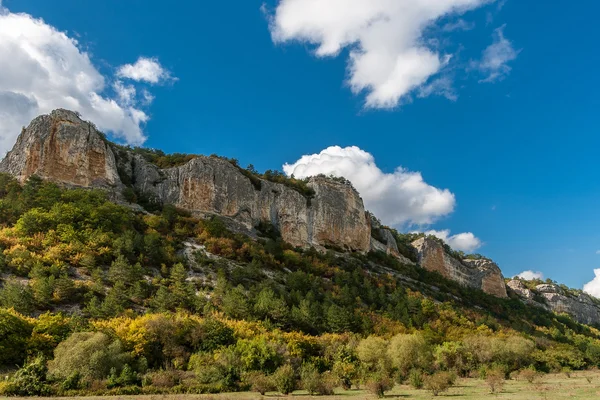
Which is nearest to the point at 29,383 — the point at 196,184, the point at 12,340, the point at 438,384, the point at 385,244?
the point at 12,340

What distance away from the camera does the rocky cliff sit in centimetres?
5119

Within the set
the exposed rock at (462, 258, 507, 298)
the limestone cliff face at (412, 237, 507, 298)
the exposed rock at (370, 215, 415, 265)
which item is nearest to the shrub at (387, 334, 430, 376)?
the exposed rock at (370, 215, 415, 265)

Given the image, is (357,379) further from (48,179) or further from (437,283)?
(437,283)

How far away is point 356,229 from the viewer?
72.8 meters

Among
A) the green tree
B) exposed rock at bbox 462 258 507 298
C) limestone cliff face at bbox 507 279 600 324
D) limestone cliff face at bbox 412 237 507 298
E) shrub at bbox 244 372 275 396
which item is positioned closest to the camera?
shrub at bbox 244 372 275 396

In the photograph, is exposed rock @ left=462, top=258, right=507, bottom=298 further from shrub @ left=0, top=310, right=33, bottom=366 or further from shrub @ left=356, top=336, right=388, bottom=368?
shrub @ left=0, top=310, right=33, bottom=366

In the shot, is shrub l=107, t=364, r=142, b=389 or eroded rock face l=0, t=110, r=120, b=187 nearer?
shrub l=107, t=364, r=142, b=389

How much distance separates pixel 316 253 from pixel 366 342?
32098mm

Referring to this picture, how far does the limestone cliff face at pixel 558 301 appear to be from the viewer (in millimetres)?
101375

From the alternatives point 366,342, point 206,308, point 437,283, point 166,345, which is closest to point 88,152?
point 206,308

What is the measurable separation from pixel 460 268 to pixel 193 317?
7419 centimetres

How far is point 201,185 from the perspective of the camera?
2336 inches

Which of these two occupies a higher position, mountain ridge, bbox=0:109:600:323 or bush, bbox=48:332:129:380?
mountain ridge, bbox=0:109:600:323

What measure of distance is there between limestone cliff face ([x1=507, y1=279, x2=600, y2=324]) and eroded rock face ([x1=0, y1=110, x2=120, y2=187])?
298 feet
